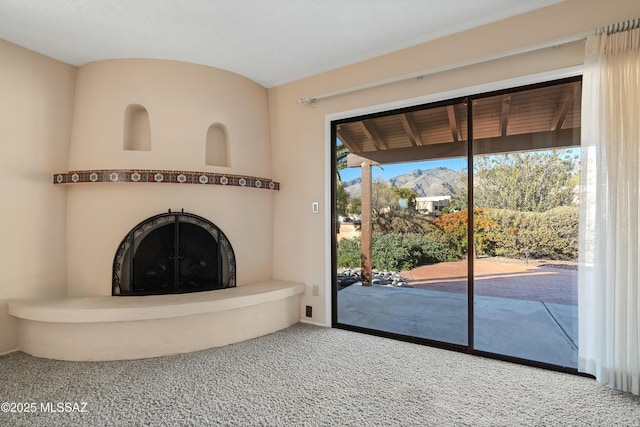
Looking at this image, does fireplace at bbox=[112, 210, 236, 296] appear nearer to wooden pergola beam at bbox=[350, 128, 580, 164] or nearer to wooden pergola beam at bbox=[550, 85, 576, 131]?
wooden pergola beam at bbox=[350, 128, 580, 164]

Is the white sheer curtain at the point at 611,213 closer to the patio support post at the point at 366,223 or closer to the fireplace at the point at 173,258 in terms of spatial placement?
the patio support post at the point at 366,223

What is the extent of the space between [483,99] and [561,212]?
106 centimetres

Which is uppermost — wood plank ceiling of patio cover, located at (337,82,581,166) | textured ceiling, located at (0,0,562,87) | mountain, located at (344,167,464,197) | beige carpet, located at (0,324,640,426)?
textured ceiling, located at (0,0,562,87)

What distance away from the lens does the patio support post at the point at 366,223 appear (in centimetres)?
327

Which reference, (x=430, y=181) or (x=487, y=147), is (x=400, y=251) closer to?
(x=430, y=181)

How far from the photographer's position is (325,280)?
133 inches

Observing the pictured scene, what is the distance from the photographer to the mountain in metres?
2.84

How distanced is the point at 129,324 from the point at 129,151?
4.98ft

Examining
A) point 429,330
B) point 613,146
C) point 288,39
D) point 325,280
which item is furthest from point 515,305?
point 288,39

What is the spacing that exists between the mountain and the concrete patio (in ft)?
2.10

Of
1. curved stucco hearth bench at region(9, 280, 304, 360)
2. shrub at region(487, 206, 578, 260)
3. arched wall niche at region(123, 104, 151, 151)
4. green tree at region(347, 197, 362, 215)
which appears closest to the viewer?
shrub at region(487, 206, 578, 260)

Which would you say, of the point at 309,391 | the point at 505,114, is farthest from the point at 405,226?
the point at 309,391

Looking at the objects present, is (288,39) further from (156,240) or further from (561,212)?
(561,212)

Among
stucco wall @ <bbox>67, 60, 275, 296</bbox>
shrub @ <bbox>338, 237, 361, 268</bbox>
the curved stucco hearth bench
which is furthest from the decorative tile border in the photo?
shrub @ <bbox>338, 237, 361, 268</bbox>
